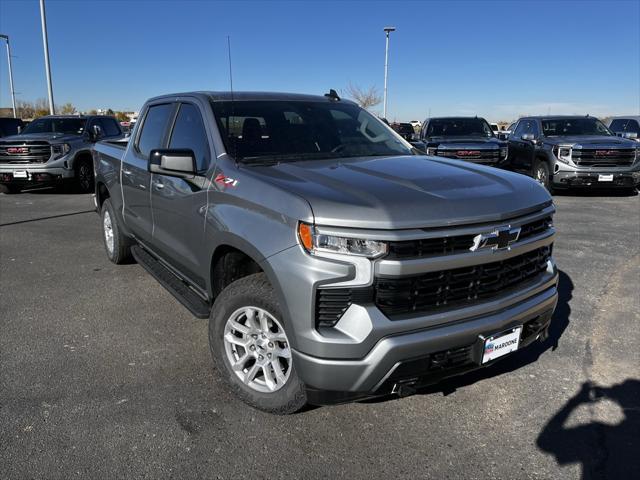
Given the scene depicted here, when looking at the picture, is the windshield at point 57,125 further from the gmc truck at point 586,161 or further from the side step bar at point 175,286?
the gmc truck at point 586,161

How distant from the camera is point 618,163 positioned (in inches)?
434

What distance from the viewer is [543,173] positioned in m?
11.8

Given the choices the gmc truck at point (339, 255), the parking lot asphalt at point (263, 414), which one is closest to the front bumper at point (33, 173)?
the parking lot asphalt at point (263, 414)

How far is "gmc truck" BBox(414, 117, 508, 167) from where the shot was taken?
11695mm

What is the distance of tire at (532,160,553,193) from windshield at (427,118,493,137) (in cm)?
168

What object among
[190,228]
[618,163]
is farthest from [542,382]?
[618,163]

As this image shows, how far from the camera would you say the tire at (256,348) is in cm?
281

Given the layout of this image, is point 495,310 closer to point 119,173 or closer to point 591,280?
point 591,280

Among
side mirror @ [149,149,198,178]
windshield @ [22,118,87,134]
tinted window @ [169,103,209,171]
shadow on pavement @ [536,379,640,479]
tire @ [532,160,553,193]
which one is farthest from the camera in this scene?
windshield @ [22,118,87,134]

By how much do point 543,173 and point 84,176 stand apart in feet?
35.4

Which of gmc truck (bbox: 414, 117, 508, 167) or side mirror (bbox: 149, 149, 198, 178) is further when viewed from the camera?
gmc truck (bbox: 414, 117, 508, 167)

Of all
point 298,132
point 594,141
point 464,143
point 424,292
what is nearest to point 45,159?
point 464,143

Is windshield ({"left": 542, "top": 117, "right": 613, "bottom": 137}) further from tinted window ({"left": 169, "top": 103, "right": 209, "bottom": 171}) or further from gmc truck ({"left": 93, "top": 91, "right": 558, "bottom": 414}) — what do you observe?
tinted window ({"left": 169, "top": 103, "right": 209, "bottom": 171})

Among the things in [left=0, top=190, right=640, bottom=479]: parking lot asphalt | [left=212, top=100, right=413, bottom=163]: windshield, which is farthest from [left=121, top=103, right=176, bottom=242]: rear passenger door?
[left=212, top=100, right=413, bottom=163]: windshield
